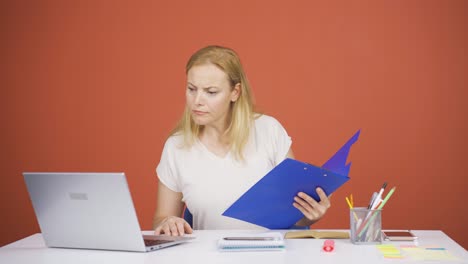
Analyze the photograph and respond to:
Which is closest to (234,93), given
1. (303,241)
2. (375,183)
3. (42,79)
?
(303,241)

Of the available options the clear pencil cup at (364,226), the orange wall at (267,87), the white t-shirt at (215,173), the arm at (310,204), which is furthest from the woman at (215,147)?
the orange wall at (267,87)

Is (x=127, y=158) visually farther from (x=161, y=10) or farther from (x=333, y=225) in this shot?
(x=333, y=225)

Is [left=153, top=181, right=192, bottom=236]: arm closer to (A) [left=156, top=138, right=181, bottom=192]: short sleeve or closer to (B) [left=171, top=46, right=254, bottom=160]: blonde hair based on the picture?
(A) [left=156, top=138, right=181, bottom=192]: short sleeve

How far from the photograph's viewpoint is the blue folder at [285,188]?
171cm

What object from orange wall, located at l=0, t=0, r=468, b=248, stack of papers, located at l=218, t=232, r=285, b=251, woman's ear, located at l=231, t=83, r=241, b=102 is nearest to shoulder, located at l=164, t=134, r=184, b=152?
woman's ear, located at l=231, t=83, r=241, b=102

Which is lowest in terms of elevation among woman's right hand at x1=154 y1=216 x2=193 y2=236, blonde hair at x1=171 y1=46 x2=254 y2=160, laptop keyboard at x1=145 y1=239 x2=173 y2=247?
woman's right hand at x1=154 y1=216 x2=193 y2=236

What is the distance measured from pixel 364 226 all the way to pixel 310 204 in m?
Answer: 0.24

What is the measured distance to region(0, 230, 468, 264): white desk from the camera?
1.50m

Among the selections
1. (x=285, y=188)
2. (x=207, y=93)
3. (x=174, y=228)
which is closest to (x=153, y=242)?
(x=174, y=228)

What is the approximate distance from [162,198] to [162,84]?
4.35 feet

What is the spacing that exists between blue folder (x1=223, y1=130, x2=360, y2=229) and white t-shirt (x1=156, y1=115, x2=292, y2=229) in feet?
1.07

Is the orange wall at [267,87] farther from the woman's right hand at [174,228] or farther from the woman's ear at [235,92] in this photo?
the woman's right hand at [174,228]

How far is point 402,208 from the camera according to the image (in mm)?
3406

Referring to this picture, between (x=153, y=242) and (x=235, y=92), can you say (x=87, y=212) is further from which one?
(x=235, y=92)
